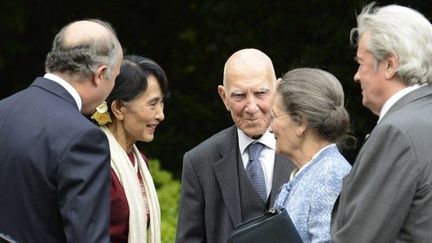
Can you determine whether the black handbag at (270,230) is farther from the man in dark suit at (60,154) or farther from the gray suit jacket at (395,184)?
the man in dark suit at (60,154)

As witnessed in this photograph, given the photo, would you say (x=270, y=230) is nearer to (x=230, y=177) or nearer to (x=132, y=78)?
(x=230, y=177)

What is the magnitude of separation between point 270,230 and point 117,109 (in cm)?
131

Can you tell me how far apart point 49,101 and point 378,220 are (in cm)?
139

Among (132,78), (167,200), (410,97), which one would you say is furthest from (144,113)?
(167,200)

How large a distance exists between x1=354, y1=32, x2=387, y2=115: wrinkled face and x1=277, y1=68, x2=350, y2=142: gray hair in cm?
39

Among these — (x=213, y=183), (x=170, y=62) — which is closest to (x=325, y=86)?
(x=213, y=183)

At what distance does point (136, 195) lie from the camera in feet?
15.8

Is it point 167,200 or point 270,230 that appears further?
point 167,200

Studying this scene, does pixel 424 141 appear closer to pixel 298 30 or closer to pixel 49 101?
pixel 49 101

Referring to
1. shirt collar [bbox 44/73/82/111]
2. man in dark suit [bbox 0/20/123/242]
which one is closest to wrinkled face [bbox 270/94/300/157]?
man in dark suit [bbox 0/20/123/242]

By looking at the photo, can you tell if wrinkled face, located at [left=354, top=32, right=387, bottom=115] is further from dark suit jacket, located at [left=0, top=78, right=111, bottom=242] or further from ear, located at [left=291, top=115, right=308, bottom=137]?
dark suit jacket, located at [left=0, top=78, right=111, bottom=242]

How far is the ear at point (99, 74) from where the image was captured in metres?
4.14

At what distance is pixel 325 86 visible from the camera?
4.26 meters

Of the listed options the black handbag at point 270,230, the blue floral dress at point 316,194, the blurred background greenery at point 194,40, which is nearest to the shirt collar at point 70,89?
the black handbag at point 270,230
